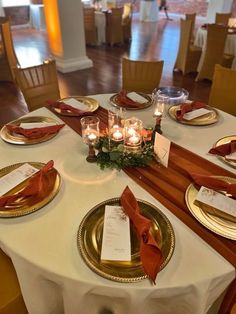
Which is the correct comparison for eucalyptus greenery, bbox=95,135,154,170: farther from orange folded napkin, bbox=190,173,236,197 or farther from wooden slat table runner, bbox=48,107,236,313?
orange folded napkin, bbox=190,173,236,197

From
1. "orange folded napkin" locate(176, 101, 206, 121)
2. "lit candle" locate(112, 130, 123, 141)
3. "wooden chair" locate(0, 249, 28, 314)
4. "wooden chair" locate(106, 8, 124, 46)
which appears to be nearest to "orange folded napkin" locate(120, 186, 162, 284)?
"lit candle" locate(112, 130, 123, 141)

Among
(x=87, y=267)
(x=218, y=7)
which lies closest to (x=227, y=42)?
(x=218, y=7)

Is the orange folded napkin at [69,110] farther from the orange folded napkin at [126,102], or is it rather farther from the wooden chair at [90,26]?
the wooden chair at [90,26]

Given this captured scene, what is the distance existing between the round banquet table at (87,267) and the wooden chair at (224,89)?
1.22 m

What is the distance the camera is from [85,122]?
1.25m

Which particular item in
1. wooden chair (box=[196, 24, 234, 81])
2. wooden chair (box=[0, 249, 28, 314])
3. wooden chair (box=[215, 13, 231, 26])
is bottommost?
wooden chair (box=[0, 249, 28, 314])

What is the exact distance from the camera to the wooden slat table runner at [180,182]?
871mm

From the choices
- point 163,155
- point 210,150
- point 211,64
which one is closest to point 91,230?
point 163,155

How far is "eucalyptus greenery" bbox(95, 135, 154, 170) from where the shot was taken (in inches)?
46.8

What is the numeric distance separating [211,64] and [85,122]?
3420mm

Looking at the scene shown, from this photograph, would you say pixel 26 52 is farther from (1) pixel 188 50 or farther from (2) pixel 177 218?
(2) pixel 177 218

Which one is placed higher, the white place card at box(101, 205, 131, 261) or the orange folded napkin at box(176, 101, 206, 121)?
the orange folded napkin at box(176, 101, 206, 121)

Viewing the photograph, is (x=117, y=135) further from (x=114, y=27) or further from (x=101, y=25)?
(x=101, y=25)

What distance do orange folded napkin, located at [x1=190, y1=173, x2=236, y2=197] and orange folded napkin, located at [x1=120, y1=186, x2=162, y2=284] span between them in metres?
0.30
